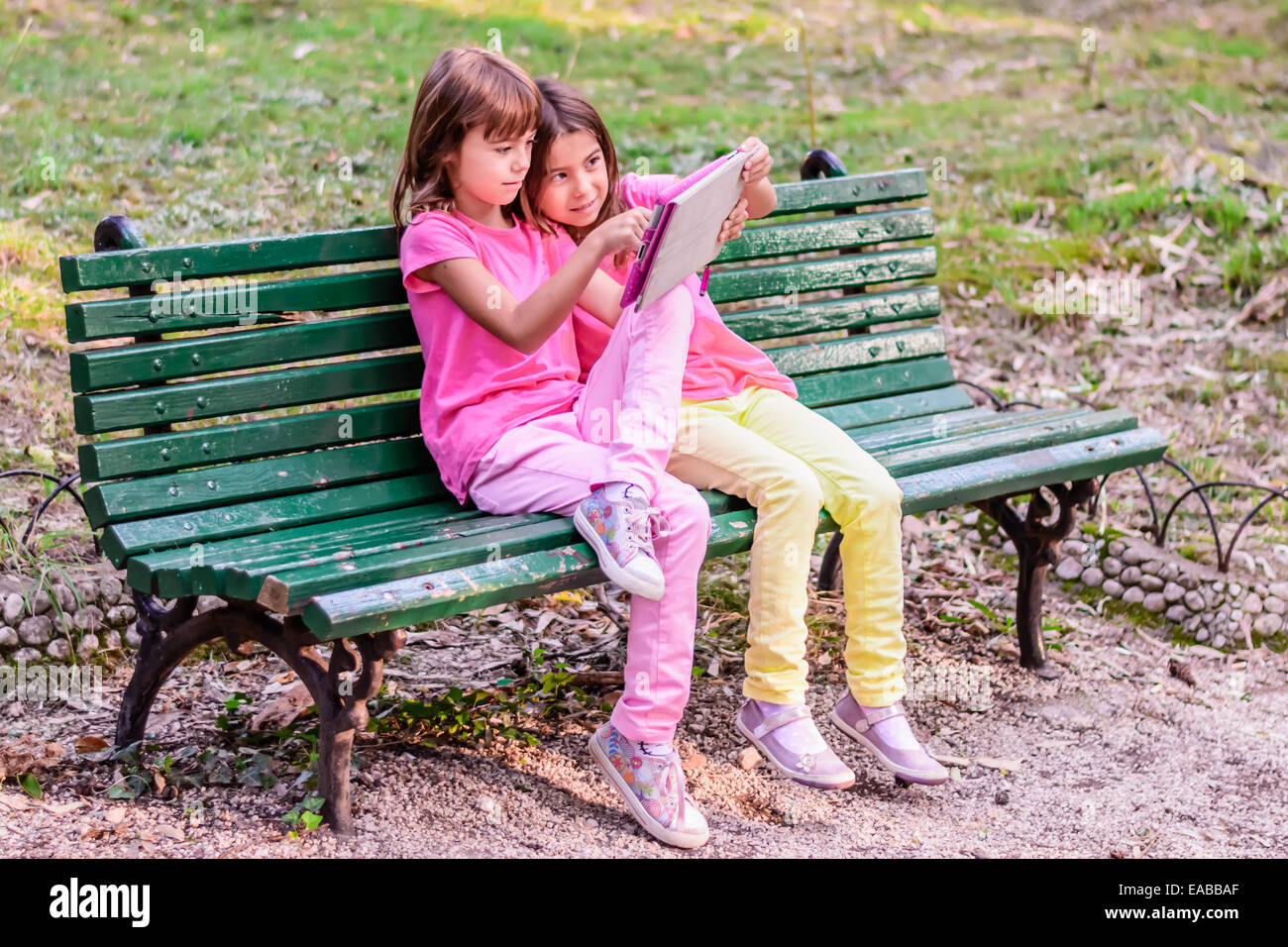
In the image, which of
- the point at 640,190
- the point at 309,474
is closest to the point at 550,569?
the point at 309,474

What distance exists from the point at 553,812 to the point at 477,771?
0.25 m

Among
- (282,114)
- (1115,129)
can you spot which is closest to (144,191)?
(282,114)

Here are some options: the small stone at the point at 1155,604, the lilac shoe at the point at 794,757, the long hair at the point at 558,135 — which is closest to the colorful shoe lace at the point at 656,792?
the lilac shoe at the point at 794,757

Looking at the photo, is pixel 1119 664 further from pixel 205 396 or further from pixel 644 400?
pixel 205 396

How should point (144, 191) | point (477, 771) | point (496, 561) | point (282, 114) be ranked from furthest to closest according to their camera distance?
1. point (282, 114)
2. point (144, 191)
3. point (477, 771)
4. point (496, 561)

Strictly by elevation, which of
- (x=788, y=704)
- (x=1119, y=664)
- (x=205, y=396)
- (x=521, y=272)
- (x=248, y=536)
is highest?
(x=521, y=272)

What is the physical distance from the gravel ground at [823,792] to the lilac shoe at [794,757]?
0.14 meters

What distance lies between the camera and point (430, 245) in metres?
3.21

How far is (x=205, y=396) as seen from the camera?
3217 mm

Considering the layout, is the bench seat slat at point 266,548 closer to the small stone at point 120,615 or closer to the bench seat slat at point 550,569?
the bench seat slat at point 550,569

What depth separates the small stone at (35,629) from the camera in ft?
12.1

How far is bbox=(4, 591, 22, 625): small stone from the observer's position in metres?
3.68

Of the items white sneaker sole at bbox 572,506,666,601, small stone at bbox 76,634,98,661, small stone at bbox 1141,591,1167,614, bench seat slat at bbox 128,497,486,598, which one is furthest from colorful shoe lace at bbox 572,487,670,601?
small stone at bbox 1141,591,1167,614

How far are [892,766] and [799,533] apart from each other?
23.7 inches
